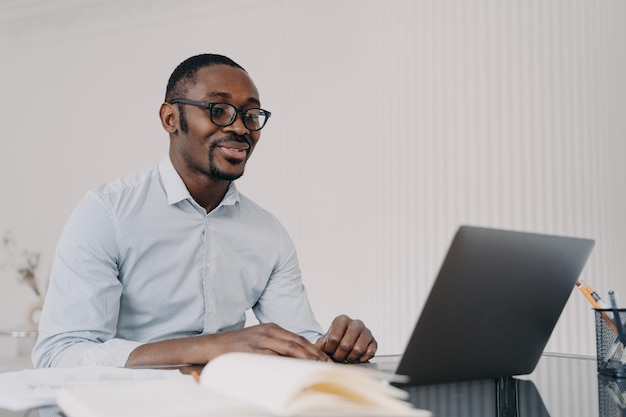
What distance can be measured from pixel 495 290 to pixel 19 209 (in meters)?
4.43

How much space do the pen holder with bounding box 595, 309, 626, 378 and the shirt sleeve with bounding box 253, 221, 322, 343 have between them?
0.71 meters

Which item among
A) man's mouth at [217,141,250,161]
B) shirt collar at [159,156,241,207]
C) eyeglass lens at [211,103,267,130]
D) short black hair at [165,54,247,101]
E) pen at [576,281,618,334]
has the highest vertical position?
short black hair at [165,54,247,101]

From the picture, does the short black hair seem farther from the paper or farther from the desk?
the desk

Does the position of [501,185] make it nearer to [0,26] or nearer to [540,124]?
[540,124]

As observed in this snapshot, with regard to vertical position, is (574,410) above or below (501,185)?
below

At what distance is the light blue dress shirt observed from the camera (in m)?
1.34

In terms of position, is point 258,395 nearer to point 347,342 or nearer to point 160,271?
point 347,342

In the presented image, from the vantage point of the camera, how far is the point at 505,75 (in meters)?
3.34

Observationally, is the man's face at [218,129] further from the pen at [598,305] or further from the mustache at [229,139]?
the pen at [598,305]

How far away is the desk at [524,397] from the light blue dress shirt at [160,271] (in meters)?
0.64

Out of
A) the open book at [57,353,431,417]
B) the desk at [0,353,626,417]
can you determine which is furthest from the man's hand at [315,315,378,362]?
the open book at [57,353,431,417]

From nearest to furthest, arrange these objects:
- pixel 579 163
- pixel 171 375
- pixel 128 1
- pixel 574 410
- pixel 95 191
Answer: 1. pixel 574 410
2. pixel 171 375
3. pixel 95 191
4. pixel 579 163
5. pixel 128 1

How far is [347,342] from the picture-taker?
1.18 metres

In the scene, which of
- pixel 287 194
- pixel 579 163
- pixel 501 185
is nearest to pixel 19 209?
pixel 287 194
